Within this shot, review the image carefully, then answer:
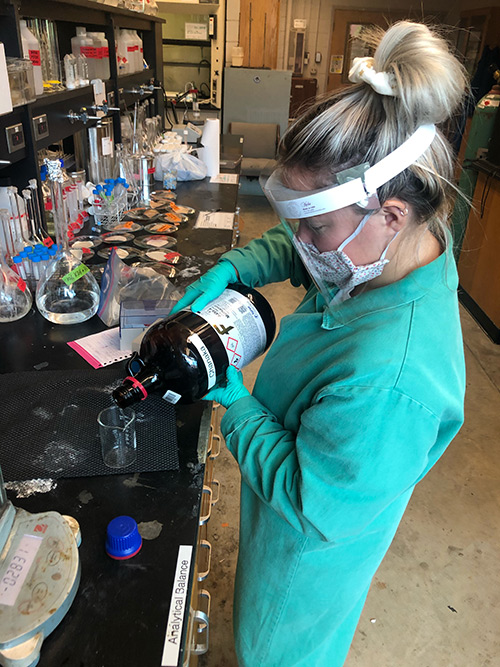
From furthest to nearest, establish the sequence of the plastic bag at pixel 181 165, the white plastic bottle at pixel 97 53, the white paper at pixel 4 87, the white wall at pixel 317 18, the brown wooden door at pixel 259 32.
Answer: the white wall at pixel 317 18
the brown wooden door at pixel 259 32
the plastic bag at pixel 181 165
the white plastic bottle at pixel 97 53
the white paper at pixel 4 87

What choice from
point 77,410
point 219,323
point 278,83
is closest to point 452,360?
point 219,323

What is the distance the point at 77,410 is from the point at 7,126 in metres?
0.98

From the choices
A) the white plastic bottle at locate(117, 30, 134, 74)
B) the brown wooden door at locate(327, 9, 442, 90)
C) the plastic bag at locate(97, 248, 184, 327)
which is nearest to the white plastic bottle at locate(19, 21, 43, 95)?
the plastic bag at locate(97, 248, 184, 327)

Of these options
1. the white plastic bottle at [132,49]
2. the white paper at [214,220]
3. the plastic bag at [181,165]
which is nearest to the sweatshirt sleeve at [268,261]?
the white paper at [214,220]

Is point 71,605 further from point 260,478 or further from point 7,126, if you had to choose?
point 7,126

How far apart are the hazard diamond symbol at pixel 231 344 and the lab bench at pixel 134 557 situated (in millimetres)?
209

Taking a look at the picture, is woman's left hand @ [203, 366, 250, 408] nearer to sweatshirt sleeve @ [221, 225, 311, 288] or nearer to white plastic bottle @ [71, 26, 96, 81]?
sweatshirt sleeve @ [221, 225, 311, 288]

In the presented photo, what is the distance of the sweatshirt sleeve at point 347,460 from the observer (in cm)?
68

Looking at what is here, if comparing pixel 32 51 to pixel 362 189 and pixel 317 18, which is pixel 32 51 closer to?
pixel 362 189

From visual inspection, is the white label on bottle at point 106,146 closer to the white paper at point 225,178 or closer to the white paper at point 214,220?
the white paper at point 214,220

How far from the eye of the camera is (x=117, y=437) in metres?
1.00

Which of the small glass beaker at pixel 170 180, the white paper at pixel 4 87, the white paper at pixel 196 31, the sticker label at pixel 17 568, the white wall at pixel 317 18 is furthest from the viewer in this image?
the white wall at pixel 317 18

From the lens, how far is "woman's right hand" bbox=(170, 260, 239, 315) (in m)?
1.16

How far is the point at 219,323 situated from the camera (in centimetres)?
99
